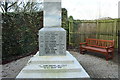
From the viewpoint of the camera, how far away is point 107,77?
11.4ft

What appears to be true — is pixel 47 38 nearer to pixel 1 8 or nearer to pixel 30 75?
pixel 30 75

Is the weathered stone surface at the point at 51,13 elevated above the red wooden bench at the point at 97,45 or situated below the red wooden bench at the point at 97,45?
above

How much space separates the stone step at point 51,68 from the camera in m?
2.86

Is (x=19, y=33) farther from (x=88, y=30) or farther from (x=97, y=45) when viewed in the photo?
(x=97, y=45)

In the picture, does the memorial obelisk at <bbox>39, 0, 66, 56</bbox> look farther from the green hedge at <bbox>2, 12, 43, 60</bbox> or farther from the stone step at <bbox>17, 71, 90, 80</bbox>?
the green hedge at <bbox>2, 12, 43, 60</bbox>

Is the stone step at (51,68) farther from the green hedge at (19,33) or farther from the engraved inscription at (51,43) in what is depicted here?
the green hedge at (19,33)

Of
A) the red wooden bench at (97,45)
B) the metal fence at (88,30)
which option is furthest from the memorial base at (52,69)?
the metal fence at (88,30)

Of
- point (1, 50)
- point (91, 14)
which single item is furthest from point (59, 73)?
point (91, 14)

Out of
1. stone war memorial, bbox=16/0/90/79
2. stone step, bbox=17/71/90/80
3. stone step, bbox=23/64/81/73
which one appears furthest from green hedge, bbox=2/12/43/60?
stone step, bbox=17/71/90/80

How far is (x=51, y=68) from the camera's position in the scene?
2938 millimetres

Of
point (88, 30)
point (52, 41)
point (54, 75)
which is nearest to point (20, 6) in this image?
point (88, 30)

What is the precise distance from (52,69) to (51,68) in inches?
2.1

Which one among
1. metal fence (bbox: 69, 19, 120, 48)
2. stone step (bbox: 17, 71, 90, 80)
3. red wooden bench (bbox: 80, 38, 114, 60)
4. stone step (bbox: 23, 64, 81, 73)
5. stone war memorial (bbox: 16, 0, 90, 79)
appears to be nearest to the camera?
stone step (bbox: 17, 71, 90, 80)

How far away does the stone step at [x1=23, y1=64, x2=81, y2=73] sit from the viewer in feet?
9.39
